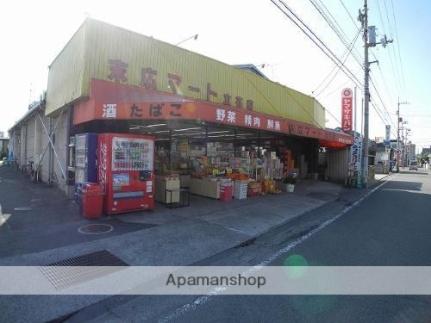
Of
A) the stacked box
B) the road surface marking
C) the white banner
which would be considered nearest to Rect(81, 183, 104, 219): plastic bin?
the white banner

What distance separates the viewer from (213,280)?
15.5 ft

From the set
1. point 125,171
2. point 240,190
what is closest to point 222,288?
point 125,171

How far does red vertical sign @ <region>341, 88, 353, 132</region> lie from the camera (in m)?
22.4

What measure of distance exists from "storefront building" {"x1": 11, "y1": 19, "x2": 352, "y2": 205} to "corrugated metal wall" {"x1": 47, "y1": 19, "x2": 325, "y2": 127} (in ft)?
0.11

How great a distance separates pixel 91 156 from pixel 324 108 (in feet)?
66.7

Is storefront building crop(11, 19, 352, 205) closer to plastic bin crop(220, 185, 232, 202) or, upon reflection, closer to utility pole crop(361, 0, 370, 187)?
plastic bin crop(220, 185, 232, 202)

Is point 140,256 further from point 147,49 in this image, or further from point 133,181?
point 147,49

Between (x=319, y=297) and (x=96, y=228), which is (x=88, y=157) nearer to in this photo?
(x=96, y=228)

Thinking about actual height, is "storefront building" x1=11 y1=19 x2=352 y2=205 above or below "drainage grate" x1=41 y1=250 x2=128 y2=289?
above

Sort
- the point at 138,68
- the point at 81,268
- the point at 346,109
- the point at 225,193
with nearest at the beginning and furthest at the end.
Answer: the point at 81,268, the point at 138,68, the point at 225,193, the point at 346,109

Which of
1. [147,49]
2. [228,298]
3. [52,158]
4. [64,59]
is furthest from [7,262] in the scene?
[52,158]

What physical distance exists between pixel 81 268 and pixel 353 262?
193 inches

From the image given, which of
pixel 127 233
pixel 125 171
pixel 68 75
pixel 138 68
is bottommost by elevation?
pixel 127 233

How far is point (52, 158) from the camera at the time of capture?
1419 centimetres
